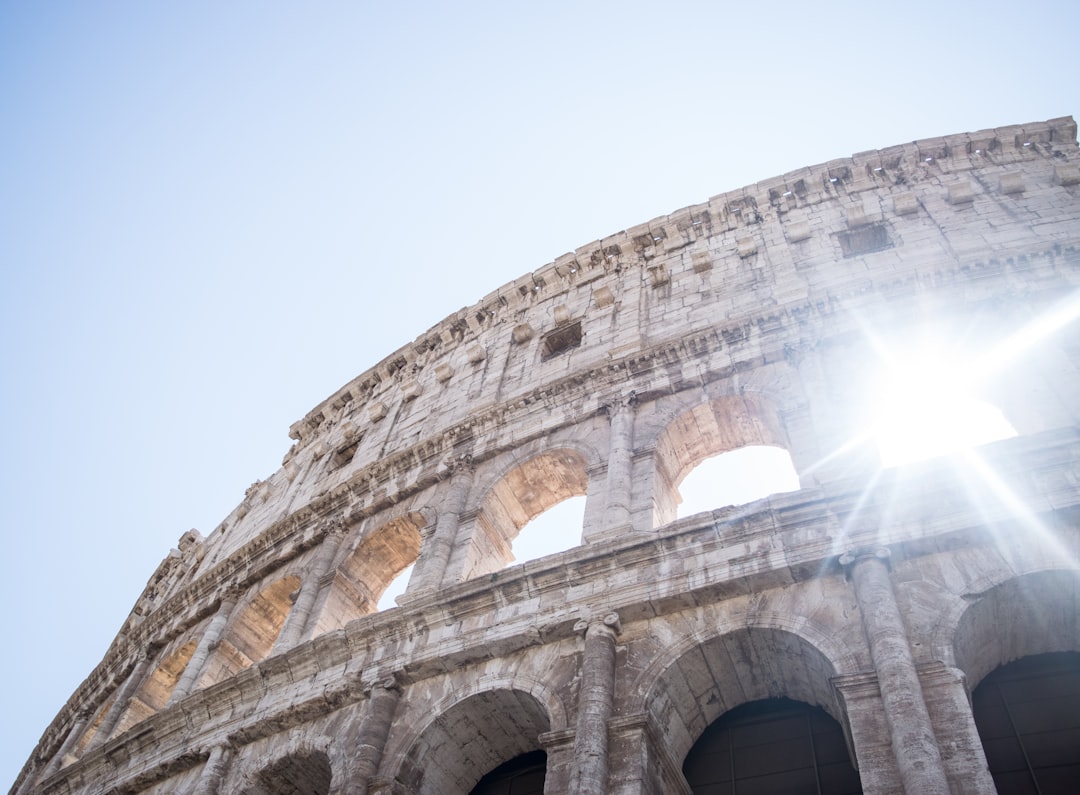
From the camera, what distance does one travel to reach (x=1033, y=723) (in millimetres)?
7906

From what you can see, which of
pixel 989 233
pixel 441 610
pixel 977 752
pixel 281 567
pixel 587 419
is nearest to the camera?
pixel 977 752

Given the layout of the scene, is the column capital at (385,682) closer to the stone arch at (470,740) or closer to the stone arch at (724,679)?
the stone arch at (470,740)

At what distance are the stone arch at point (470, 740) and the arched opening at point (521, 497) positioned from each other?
329 centimetres

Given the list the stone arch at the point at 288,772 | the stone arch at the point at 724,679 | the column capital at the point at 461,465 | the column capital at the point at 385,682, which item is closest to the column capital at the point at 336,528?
the column capital at the point at 461,465

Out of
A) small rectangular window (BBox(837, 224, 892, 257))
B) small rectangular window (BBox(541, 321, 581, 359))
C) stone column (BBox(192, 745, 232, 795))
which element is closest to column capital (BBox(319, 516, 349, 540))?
stone column (BBox(192, 745, 232, 795))

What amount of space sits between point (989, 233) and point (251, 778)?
13550 mm

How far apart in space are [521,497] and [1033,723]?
7626 mm

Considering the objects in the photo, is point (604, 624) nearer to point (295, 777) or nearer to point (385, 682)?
point (385, 682)

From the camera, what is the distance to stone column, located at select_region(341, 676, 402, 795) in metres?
9.12

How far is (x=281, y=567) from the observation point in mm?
15734

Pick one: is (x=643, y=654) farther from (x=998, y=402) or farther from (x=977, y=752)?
(x=998, y=402)

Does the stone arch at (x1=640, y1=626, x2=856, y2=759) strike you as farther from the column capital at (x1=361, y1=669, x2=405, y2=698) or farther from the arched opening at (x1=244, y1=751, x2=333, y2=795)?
the arched opening at (x1=244, y1=751, x2=333, y2=795)

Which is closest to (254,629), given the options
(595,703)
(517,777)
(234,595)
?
(234,595)

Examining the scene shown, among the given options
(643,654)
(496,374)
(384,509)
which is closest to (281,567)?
(384,509)
